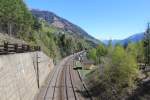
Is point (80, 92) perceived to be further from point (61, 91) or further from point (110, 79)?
point (110, 79)

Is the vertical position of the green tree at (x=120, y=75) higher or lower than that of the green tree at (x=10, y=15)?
lower

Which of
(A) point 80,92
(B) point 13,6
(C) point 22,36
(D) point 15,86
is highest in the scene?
(B) point 13,6

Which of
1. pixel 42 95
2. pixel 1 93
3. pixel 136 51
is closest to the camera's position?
pixel 1 93

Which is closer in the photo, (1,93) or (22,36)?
(1,93)

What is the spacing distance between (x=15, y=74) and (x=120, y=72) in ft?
112

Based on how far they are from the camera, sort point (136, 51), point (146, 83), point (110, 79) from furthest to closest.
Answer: point (136, 51), point (110, 79), point (146, 83)

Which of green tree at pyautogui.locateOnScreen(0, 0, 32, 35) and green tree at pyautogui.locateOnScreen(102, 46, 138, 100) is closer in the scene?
green tree at pyautogui.locateOnScreen(102, 46, 138, 100)

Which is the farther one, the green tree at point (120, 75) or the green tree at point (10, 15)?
the green tree at point (10, 15)

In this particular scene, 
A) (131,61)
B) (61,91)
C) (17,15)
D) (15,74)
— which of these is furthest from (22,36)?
(15,74)

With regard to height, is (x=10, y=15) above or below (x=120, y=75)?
above

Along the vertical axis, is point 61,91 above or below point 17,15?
below

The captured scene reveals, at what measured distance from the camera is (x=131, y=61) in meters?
63.8

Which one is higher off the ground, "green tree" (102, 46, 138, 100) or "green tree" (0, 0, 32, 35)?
"green tree" (0, 0, 32, 35)

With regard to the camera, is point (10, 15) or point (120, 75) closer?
point (120, 75)
